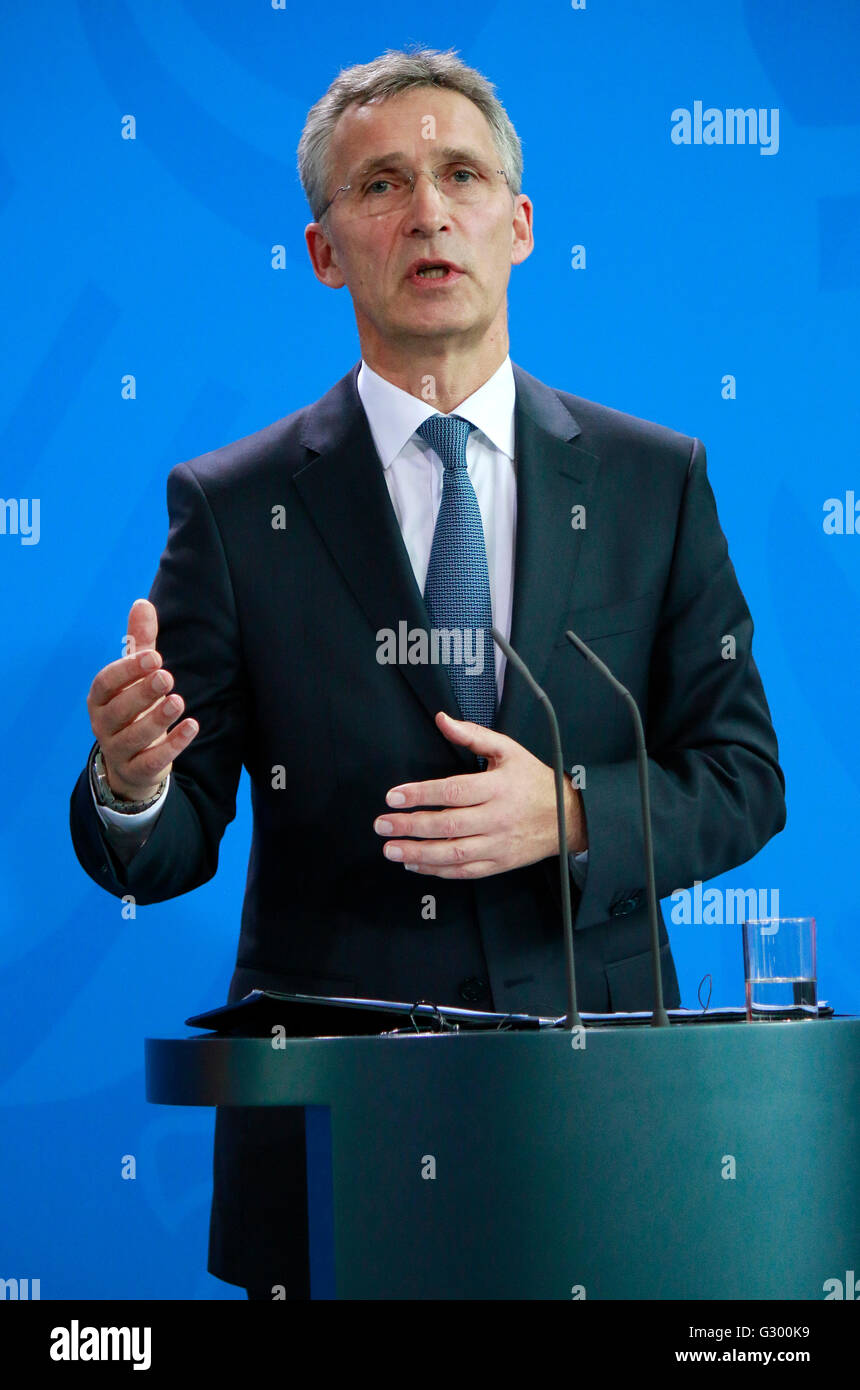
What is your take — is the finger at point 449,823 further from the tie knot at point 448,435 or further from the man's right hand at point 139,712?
the tie knot at point 448,435

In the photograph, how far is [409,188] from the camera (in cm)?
224

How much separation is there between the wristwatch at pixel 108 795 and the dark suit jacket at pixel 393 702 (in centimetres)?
3

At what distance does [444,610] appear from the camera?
2.12 meters

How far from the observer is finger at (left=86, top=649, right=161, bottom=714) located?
5.39 feet

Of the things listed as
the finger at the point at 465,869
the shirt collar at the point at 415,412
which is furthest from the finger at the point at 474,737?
the shirt collar at the point at 415,412

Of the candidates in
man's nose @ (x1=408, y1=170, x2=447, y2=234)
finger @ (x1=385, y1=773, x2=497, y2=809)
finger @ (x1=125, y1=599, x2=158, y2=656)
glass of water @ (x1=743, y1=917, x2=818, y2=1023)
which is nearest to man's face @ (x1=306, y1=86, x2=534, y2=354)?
man's nose @ (x1=408, y1=170, x2=447, y2=234)

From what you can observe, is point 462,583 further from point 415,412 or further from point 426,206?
point 426,206

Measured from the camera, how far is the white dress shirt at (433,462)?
2.21m

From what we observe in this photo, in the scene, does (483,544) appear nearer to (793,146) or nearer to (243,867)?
(243,867)

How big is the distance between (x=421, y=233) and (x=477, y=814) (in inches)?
36.9

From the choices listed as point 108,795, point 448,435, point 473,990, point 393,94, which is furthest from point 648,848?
point 393,94

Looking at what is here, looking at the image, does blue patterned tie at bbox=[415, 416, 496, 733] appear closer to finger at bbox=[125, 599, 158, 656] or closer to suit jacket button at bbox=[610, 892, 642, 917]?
suit jacket button at bbox=[610, 892, 642, 917]
